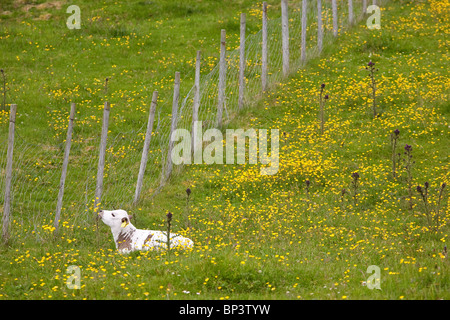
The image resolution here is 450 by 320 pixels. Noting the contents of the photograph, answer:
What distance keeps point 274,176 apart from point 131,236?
4282 millimetres

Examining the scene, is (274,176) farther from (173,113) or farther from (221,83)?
(221,83)

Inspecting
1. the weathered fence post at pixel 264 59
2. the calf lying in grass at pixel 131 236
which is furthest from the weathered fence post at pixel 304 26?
the calf lying in grass at pixel 131 236

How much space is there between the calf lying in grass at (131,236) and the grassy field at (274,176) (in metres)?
0.30

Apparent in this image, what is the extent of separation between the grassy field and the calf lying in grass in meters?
0.30

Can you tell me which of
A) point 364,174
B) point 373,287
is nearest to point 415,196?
point 364,174

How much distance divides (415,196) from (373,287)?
15.5 feet

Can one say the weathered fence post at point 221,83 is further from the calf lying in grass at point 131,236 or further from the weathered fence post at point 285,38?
the calf lying in grass at point 131,236

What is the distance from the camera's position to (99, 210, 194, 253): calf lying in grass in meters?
10.5

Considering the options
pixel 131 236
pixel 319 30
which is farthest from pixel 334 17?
pixel 131 236

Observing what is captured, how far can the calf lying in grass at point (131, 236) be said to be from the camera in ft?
34.5

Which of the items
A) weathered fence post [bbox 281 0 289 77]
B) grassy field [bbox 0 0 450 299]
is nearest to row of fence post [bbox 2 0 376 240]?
weathered fence post [bbox 281 0 289 77]

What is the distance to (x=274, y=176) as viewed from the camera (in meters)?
13.8

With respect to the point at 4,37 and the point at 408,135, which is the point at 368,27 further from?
the point at 4,37

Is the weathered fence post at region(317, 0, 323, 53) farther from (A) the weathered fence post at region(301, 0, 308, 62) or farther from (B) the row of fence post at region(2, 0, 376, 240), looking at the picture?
(A) the weathered fence post at region(301, 0, 308, 62)
